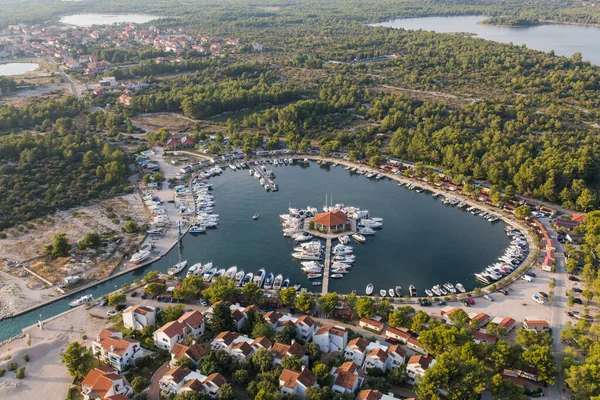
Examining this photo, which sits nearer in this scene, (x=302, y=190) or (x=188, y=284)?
(x=188, y=284)

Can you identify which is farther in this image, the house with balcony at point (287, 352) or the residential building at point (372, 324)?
the residential building at point (372, 324)

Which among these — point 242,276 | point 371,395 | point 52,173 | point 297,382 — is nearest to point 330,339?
point 297,382

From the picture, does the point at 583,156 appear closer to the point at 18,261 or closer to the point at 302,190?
the point at 302,190

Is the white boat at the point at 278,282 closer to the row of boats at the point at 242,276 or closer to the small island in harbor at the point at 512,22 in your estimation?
the row of boats at the point at 242,276

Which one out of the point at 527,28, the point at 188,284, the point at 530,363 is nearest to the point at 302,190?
the point at 188,284

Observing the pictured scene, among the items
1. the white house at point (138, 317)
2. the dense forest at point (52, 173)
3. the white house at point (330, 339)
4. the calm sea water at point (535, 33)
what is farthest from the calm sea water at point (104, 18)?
the white house at point (330, 339)

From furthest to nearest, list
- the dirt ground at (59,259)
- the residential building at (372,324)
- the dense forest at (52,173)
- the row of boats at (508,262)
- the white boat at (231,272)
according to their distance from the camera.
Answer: the dense forest at (52,173), the row of boats at (508,262), the white boat at (231,272), the dirt ground at (59,259), the residential building at (372,324)

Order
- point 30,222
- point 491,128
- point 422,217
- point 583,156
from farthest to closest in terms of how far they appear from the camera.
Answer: point 491,128 → point 583,156 → point 422,217 → point 30,222
